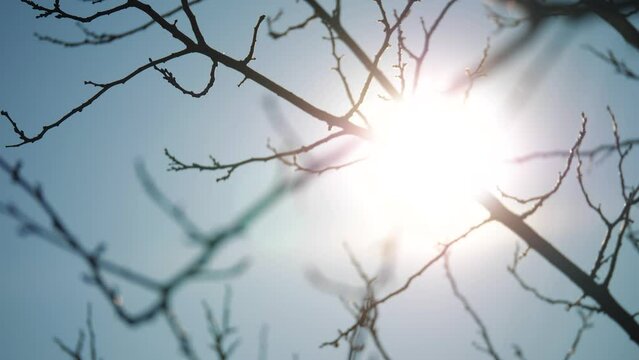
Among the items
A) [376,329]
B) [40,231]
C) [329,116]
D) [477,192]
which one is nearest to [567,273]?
[477,192]

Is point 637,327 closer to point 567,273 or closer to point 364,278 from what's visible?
point 567,273

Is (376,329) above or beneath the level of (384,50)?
beneath

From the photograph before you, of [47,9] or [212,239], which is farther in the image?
[47,9]

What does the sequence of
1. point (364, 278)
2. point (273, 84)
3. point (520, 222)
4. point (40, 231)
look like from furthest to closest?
point (364, 278) → point (520, 222) → point (273, 84) → point (40, 231)

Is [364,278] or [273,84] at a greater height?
[273,84]

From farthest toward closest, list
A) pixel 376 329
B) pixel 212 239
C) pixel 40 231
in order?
pixel 376 329
pixel 212 239
pixel 40 231

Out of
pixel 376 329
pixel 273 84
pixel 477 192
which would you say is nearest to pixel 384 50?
pixel 273 84

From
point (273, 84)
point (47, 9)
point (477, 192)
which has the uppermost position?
point (47, 9)

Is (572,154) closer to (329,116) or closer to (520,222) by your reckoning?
(520,222)

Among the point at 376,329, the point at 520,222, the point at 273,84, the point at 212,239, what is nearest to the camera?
the point at 212,239
